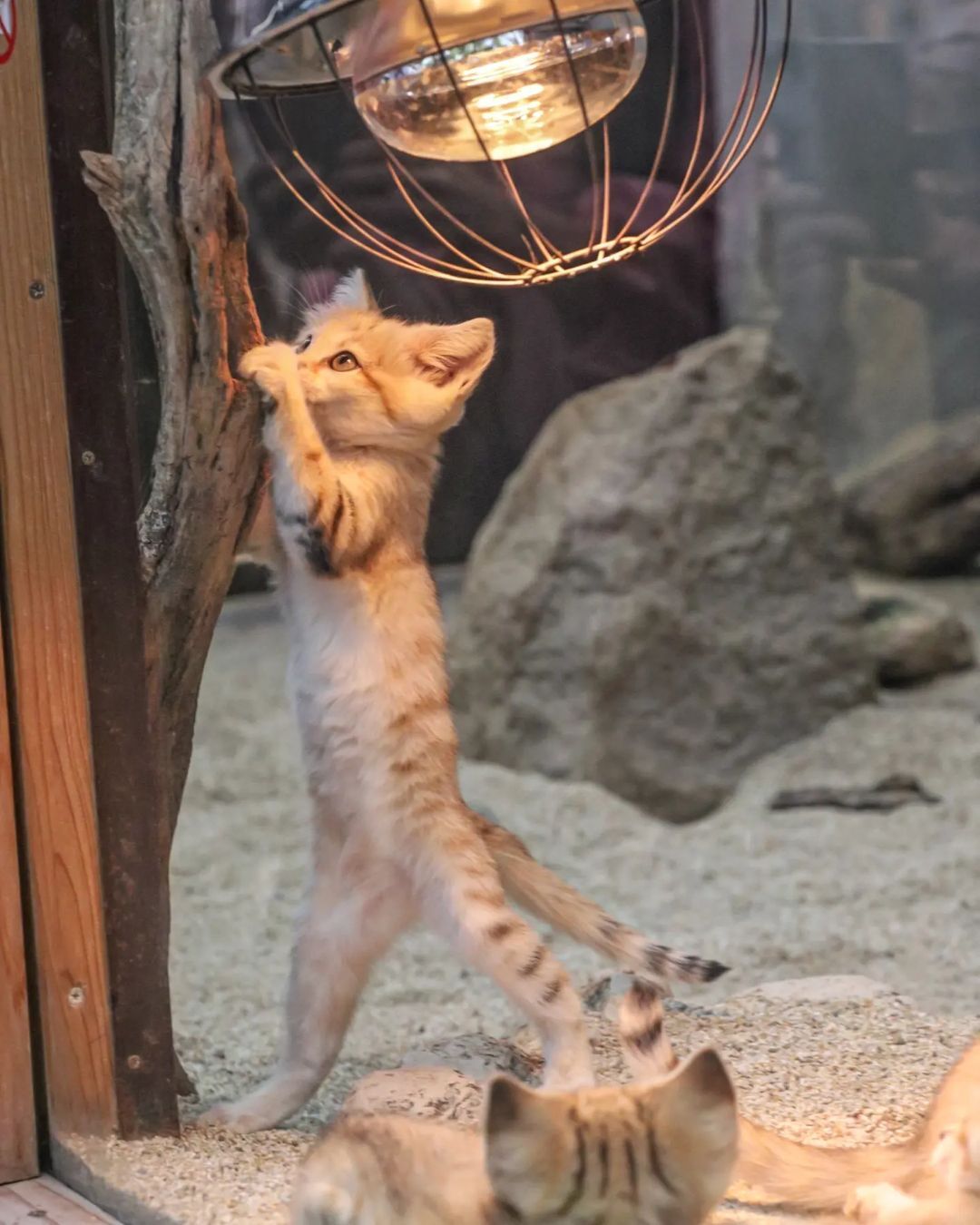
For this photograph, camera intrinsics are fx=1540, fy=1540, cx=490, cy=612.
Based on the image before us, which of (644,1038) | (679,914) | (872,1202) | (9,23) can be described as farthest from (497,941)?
(679,914)

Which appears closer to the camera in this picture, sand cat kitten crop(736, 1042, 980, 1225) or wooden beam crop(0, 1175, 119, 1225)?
sand cat kitten crop(736, 1042, 980, 1225)

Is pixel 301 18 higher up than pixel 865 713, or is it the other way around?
pixel 301 18

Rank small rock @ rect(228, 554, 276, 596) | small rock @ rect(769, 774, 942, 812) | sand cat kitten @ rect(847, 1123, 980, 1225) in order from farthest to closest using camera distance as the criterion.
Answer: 1. small rock @ rect(769, 774, 942, 812)
2. small rock @ rect(228, 554, 276, 596)
3. sand cat kitten @ rect(847, 1123, 980, 1225)

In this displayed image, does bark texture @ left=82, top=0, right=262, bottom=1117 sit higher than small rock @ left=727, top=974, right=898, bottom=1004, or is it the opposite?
bark texture @ left=82, top=0, right=262, bottom=1117

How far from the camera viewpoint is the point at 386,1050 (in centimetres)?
361

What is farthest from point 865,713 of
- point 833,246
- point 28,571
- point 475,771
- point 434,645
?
point 28,571

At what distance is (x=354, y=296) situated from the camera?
9.03 ft

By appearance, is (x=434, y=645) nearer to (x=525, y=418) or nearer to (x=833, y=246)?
(x=525, y=418)

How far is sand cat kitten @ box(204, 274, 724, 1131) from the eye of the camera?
7.93 feet

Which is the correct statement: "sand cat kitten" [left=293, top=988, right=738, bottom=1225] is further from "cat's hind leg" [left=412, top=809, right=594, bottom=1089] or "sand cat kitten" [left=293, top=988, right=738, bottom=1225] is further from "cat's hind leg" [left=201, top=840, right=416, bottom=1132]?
"cat's hind leg" [left=201, top=840, right=416, bottom=1132]

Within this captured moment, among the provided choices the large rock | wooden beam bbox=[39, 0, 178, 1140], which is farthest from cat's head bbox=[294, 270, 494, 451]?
the large rock

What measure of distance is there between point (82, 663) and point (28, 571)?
169mm

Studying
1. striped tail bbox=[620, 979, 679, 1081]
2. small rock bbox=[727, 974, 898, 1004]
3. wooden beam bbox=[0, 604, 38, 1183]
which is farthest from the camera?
small rock bbox=[727, 974, 898, 1004]

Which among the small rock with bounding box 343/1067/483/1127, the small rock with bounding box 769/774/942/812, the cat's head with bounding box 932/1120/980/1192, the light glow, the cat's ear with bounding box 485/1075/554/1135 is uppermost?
the light glow
